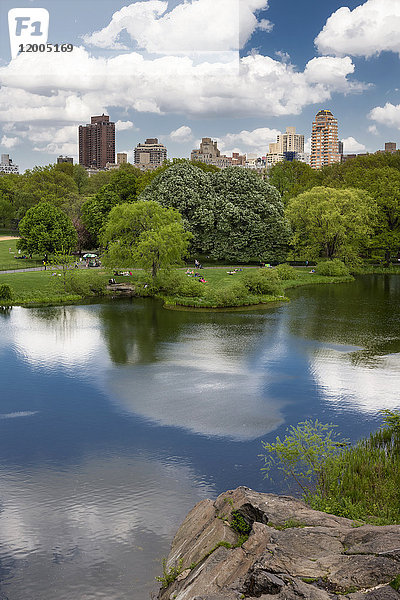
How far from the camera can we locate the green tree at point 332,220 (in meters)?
74.0

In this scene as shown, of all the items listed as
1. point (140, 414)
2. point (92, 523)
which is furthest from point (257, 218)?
point (92, 523)

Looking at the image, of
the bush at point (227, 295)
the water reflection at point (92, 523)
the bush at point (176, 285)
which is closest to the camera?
the water reflection at point (92, 523)

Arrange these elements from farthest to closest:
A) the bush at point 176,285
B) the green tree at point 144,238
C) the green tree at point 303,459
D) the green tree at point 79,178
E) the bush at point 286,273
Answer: the green tree at point 79,178 → the bush at point 286,273 → the green tree at point 144,238 → the bush at point 176,285 → the green tree at point 303,459

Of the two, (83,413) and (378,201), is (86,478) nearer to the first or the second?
(83,413)

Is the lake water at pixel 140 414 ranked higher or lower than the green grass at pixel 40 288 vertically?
lower

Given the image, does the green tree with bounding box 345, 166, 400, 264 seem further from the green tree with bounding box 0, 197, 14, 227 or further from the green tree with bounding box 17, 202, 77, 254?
the green tree with bounding box 0, 197, 14, 227

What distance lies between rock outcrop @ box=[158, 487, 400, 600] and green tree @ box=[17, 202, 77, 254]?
207 ft

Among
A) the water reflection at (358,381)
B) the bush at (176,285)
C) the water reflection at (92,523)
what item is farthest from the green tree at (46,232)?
the water reflection at (92,523)

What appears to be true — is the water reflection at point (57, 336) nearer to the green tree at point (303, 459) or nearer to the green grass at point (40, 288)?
the green grass at point (40, 288)

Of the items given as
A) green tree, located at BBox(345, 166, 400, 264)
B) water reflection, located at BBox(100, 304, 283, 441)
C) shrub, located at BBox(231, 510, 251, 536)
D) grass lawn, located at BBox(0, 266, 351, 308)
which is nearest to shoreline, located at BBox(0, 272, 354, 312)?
grass lawn, located at BBox(0, 266, 351, 308)

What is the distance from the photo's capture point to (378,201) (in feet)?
262

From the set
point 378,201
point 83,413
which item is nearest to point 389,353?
point 83,413

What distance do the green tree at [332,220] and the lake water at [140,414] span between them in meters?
28.2

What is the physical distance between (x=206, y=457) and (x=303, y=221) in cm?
6108
